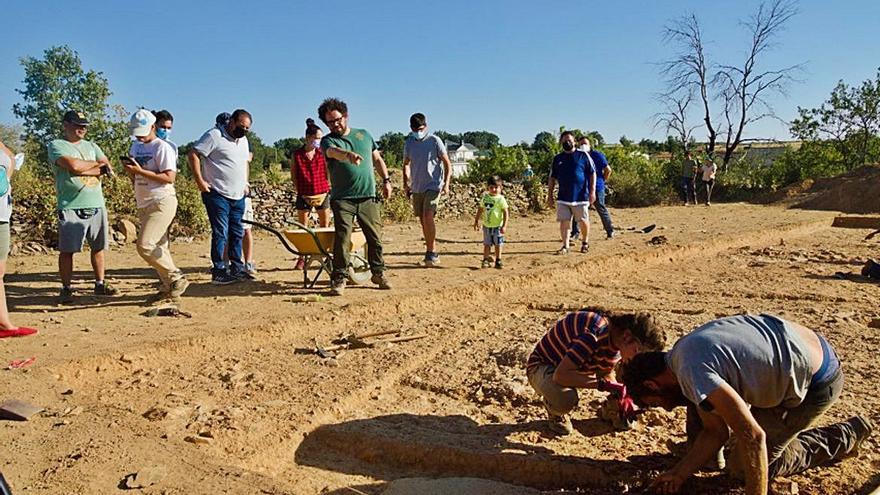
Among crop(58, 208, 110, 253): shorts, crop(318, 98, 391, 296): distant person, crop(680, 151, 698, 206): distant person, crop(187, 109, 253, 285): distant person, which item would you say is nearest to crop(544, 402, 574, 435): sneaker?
crop(318, 98, 391, 296): distant person

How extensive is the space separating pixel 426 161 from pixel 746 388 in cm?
559

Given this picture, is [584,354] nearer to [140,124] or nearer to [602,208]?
[140,124]

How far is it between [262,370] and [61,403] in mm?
1343

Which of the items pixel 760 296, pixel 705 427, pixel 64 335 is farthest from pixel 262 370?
Result: pixel 760 296

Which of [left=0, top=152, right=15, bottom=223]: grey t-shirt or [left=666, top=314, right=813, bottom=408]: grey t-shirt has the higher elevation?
[left=0, top=152, right=15, bottom=223]: grey t-shirt

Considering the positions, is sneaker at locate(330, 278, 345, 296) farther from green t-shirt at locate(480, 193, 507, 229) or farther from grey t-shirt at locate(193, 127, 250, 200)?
green t-shirt at locate(480, 193, 507, 229)

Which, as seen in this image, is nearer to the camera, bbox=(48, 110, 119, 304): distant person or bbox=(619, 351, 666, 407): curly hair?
bbox=(619, 351, 666, 407): curly hair

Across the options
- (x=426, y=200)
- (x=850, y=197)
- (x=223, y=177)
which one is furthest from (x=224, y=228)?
(x=850, y=197)

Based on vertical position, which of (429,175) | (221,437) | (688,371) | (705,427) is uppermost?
(429,175)

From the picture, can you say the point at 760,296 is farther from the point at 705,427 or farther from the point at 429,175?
the point at 705,427

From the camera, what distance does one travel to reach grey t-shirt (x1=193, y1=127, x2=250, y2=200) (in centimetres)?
682

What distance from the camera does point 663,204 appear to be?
19203 millimetres

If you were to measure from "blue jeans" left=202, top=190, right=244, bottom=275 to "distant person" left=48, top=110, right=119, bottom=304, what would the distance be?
1030mm

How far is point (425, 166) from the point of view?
808cm
